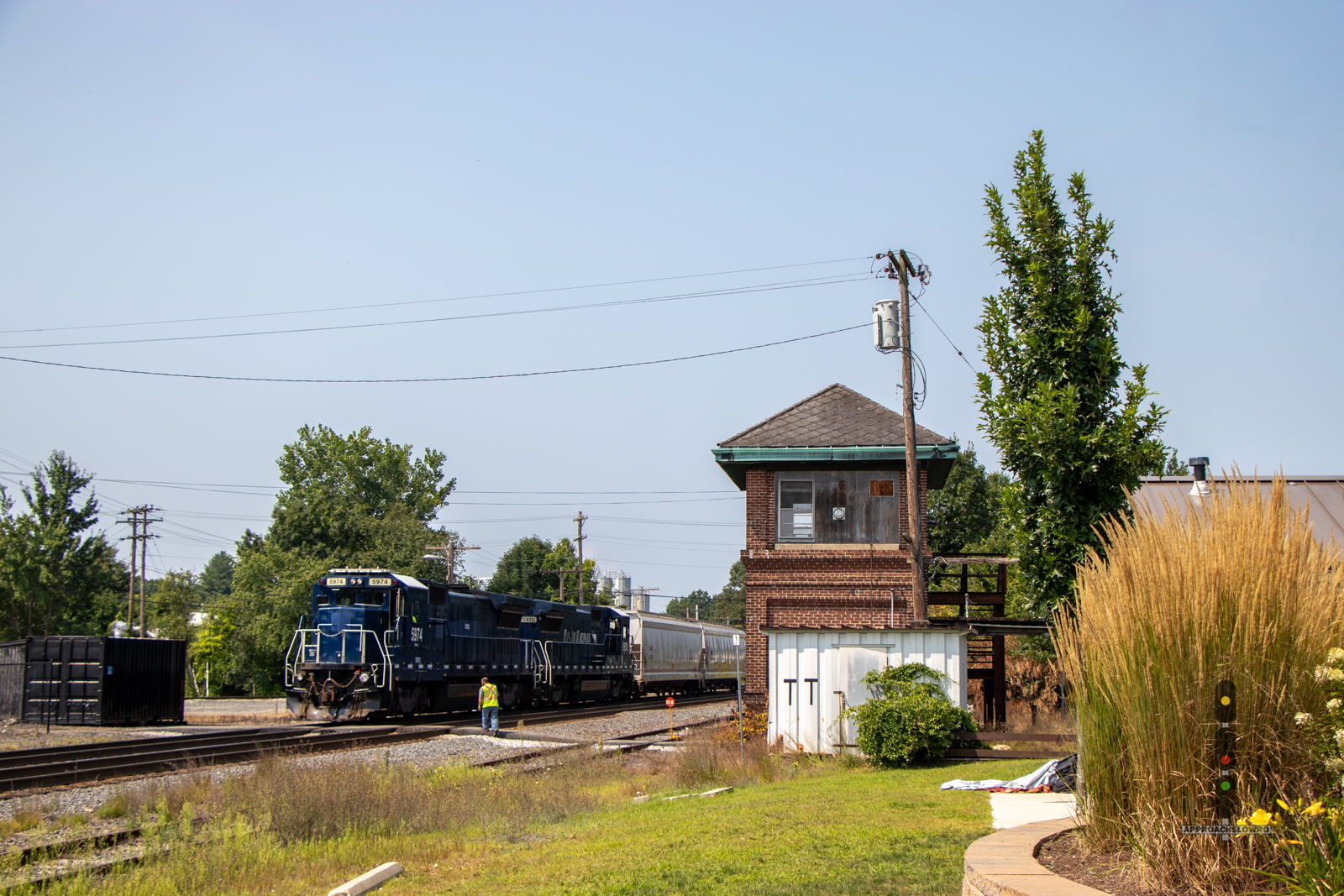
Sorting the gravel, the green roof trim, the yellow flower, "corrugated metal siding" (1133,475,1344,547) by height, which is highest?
the green roof trim

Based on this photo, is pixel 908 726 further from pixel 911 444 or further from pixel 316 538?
pixel 316 538

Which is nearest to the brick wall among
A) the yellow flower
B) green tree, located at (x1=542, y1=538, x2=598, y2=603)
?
the yellow flower

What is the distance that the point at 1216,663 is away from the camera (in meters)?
5.59

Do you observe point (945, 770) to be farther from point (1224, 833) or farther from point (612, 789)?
point (1224, 833)

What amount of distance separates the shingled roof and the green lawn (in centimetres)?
1094

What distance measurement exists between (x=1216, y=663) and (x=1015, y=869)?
154 centimetres

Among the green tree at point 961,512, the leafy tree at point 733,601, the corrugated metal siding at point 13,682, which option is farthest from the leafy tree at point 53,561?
the leafy tree at point 733,601

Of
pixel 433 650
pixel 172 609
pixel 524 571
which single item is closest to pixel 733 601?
pixel 524 571

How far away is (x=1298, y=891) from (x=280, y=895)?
300 inches

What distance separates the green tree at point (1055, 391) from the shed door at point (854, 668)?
2.87m

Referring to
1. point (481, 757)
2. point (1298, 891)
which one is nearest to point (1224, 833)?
point (1298, 891)

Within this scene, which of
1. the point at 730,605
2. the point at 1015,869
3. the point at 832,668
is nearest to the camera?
the point at 1015,869

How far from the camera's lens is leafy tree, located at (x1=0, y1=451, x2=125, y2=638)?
5941 cm

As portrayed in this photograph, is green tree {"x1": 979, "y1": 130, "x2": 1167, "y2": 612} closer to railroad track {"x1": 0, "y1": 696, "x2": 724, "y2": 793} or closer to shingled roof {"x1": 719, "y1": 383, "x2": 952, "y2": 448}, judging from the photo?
shingled roof {"x1": 719, "y1": 383, "x2": 952, "y2": 448}
